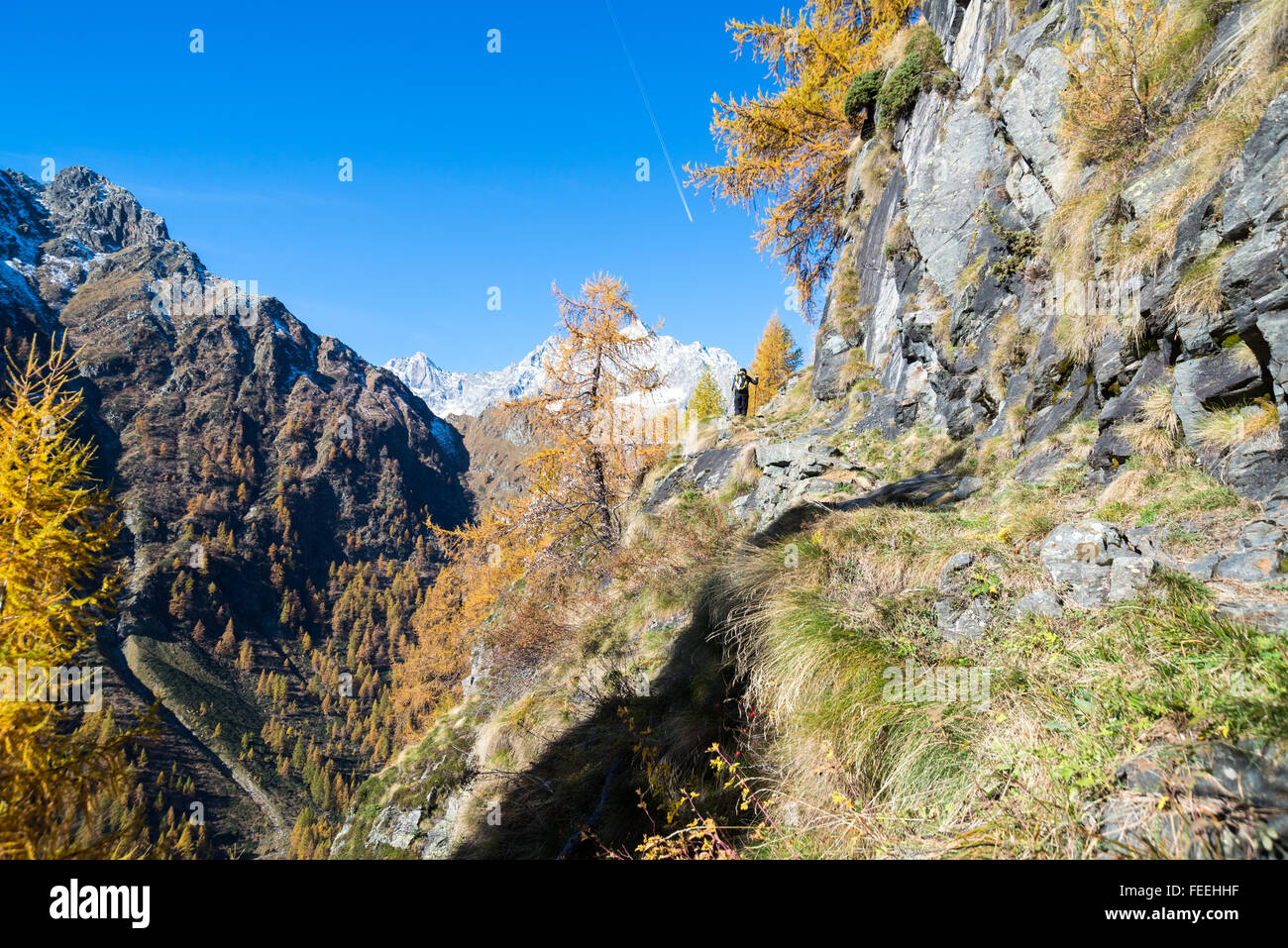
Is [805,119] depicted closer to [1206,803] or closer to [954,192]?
[954,192]

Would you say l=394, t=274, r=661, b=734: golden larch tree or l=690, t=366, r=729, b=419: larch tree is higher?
l=690, t=366, r=729, b=419: larch tree

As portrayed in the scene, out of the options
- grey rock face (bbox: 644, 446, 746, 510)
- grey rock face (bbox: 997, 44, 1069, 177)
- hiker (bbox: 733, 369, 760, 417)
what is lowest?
grey rock face (bbox: 644, 446, 746, 510)

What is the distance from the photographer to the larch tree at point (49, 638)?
650 cm

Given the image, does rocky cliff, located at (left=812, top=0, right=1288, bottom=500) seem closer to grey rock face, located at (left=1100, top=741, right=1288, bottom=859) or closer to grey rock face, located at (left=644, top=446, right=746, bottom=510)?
grey rock face, located at (left=1100, top=741, right=1288, bottom=859)

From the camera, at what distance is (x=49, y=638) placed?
7047mm

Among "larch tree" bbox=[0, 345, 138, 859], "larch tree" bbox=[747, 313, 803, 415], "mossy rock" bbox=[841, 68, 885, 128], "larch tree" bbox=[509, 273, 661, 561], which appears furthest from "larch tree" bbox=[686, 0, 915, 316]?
"larch tree" bbox=[747, 313, 803, 415]

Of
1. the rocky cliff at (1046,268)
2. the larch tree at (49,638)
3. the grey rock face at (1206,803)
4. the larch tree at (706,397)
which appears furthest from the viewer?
the larch tree at (706,397)

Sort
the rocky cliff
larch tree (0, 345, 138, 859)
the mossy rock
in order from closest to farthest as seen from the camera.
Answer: the rocky cliff
larch tree (0, 345, 138, 859)
the mossy rock

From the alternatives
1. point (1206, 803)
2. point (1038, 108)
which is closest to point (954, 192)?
point (1038, 108)

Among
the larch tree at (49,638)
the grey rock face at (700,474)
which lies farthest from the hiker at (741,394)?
the larch tree at (49,638)

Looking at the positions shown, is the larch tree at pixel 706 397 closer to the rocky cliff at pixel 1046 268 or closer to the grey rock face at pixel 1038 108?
the rocky cliff at pixel 1046 268

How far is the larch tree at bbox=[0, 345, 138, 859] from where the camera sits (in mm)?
6496
